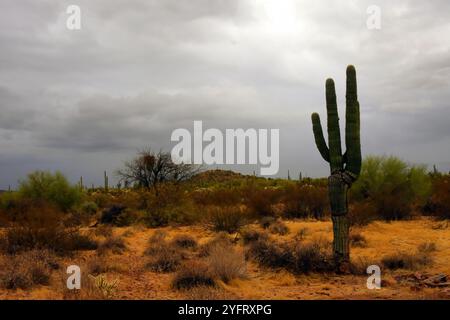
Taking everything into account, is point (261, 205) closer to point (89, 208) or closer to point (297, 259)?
point (89, 208)

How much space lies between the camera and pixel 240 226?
730 inches

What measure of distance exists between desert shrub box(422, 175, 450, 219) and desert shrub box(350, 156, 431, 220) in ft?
A: 1.42

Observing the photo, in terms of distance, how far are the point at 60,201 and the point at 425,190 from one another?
19.8 m

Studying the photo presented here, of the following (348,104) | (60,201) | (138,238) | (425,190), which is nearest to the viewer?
(348,104)

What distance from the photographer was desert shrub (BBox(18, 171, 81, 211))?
84.1 feet

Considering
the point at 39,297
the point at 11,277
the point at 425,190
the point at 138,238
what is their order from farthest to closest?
the point at 425,190, the point at 138,238, the point at 11,277, the point at 39,297

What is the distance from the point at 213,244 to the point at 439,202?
1194cm

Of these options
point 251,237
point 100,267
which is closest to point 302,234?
point 251,237

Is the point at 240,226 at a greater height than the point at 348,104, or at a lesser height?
lesser

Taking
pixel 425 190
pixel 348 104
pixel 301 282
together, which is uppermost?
pixel 348 104

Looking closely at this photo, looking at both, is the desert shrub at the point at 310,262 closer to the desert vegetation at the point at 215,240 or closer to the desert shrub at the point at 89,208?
the desert vegetation at the point at 215,240
